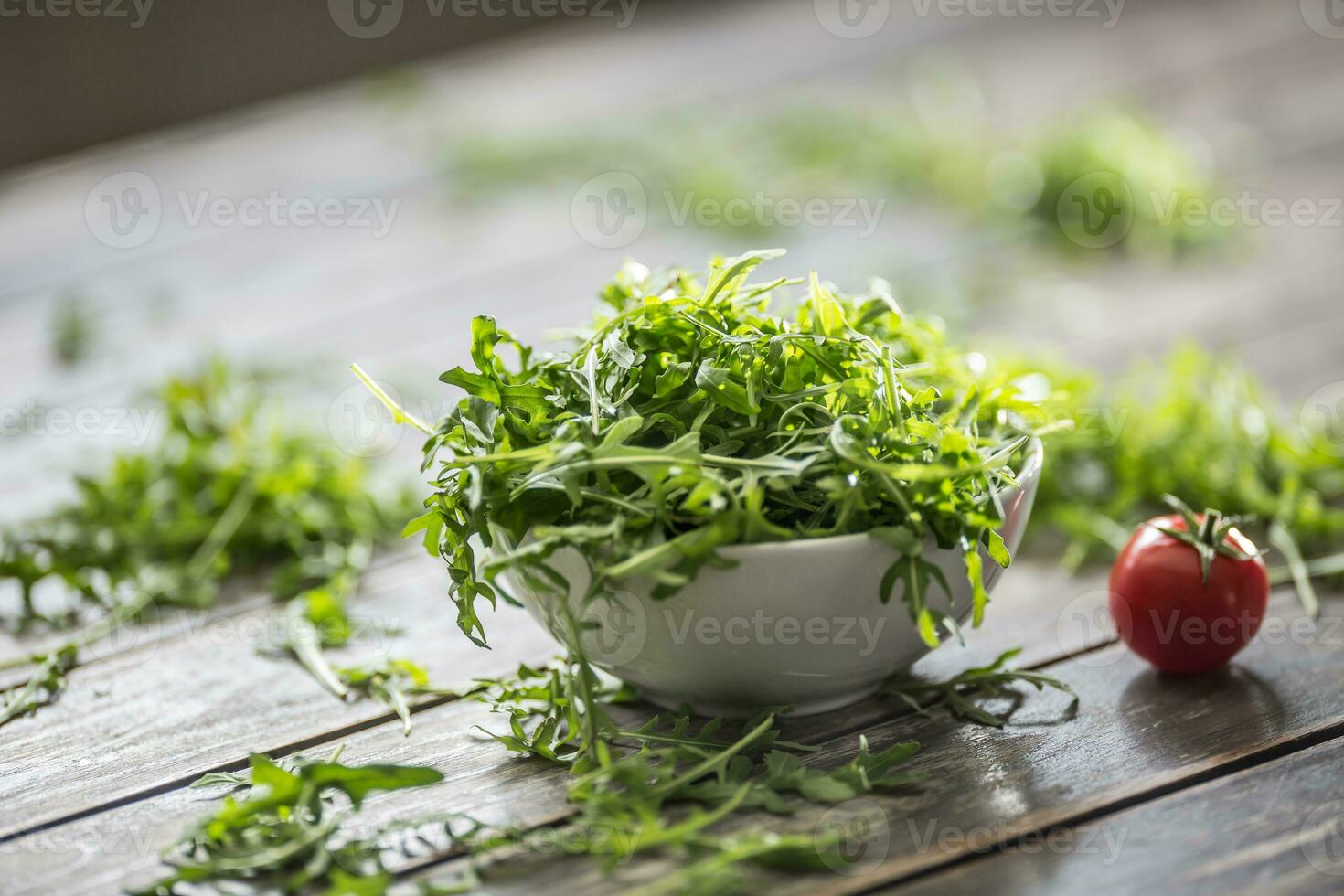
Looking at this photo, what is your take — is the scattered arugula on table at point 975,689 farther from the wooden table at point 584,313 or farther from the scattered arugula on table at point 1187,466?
the scattered arugula on table at point 1187,466

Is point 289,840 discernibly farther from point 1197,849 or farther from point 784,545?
point 1197,849

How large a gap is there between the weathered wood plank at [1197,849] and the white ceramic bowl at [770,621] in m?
0.17

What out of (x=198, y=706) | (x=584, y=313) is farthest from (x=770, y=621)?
(x=584, y=313)

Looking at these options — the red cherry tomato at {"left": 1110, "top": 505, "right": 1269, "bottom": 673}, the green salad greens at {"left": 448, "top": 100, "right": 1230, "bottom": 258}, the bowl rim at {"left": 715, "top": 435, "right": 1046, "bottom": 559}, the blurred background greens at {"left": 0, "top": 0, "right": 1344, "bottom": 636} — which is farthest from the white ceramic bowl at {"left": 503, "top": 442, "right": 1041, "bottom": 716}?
the green salad greens at {"left": 448, "top": 100, "right": 1230, "bottom": 258}

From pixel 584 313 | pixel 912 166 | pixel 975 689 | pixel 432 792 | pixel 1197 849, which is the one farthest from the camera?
pixel 912 166

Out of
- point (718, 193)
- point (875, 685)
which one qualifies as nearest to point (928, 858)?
point (875, 685)

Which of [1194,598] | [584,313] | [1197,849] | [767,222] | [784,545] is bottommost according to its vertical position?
[1197,849]

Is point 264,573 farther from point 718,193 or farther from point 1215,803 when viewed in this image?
point 718,193

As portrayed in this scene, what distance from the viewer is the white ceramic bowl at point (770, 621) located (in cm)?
82

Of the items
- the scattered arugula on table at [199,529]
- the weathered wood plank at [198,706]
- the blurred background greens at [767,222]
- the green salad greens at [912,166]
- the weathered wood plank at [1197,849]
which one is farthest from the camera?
the green salad greens at [912,166]

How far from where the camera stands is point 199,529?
1.34 m

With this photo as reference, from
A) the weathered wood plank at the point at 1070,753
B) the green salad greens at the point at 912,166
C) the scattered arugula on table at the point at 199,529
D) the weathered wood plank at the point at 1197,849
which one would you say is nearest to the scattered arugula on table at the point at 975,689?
the weathered wood plank at the point at 1070,753

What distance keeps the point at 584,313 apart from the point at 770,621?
3.98ft

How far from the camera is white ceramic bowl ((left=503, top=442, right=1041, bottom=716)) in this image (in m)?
0.82
